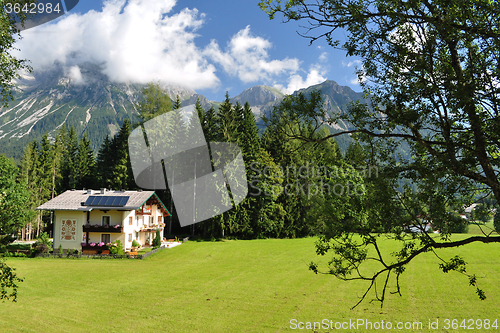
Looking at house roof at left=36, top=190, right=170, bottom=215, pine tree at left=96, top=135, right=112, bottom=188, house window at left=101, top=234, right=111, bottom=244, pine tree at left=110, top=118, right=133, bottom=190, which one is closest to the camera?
house roof at left=36, top=190, right=170, bottom=215

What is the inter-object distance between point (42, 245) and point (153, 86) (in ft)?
65.3

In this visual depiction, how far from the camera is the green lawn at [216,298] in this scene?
10430mm

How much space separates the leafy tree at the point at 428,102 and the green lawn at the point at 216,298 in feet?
23.1

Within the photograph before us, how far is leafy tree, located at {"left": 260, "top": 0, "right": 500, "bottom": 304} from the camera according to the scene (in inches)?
170

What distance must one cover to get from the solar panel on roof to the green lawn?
22.7ft

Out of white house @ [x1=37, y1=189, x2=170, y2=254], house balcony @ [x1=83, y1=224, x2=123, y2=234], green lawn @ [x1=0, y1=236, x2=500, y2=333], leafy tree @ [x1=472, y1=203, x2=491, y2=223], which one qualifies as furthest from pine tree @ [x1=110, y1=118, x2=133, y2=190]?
leafy tree @ [x1=472, y1=203, x2=491, y2=223]

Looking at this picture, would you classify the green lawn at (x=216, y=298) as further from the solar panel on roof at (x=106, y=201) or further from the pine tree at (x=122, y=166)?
the pine tree at (x=122, y=166)

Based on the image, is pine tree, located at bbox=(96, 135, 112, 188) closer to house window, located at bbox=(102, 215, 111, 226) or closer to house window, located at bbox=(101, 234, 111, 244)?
house window, located at bbox=(102, 215, 111, 226)

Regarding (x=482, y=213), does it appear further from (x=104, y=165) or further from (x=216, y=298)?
(x=104, y=165)

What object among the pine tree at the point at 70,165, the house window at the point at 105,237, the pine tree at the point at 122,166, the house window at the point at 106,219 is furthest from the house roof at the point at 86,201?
the pine tree at the point at 70,165

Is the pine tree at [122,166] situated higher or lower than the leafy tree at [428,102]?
higher

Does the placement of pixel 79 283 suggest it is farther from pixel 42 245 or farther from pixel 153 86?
pixel 153 86

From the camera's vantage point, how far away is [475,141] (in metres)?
4.40

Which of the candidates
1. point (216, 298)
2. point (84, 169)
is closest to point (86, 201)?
point (216, 298)
